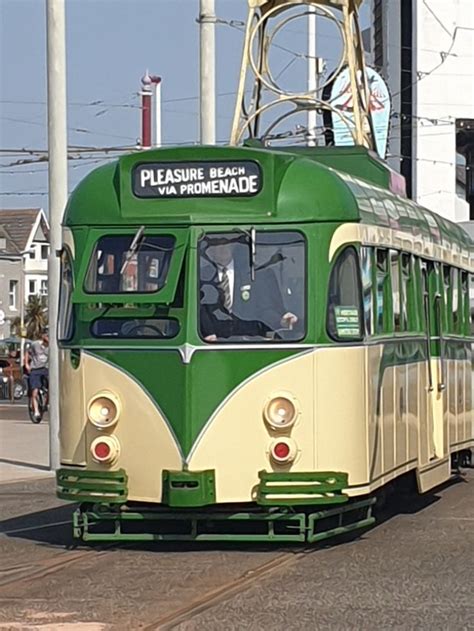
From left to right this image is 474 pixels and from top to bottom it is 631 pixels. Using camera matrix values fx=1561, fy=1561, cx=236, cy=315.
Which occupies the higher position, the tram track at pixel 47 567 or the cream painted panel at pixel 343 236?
the cream painted panel at pixel 343 236

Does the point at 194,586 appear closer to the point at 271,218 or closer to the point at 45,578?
the point at 45,578

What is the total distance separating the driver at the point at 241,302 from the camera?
11867 millimetres

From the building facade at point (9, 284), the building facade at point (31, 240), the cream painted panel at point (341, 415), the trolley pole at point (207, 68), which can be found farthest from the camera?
the building facade at point (31, 240)

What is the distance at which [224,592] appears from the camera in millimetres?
10117

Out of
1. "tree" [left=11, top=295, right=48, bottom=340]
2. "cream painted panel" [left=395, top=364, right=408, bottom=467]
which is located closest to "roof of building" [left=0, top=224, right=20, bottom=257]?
"tree" [left=11, top=295, right=48, bottom=340]

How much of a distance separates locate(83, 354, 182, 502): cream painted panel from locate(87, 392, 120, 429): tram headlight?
0.04 meters

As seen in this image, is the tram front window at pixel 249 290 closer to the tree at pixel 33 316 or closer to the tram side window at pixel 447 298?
the tram side window at pixel 447 298

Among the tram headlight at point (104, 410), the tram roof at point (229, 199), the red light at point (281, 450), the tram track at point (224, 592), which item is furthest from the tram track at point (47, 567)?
the tram roof at point (229, 199)

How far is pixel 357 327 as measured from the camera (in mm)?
12141

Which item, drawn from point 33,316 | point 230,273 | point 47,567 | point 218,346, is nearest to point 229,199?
point 230,273

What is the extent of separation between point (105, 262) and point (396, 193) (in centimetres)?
351

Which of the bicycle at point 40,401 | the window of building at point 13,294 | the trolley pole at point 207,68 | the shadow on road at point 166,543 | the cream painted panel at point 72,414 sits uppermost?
the trolley pole at point 207,68

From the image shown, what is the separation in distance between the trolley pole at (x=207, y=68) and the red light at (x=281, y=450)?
1133cm

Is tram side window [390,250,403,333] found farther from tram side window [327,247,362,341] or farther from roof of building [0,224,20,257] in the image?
roof of building [0,224,20,257]
